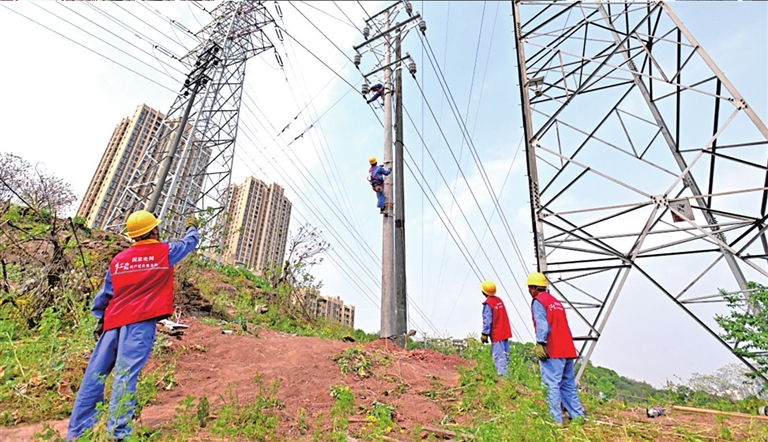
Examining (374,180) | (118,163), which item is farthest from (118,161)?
(374,180)

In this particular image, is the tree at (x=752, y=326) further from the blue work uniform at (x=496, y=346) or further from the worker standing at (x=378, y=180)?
the worker standing at (x=378, y=180)

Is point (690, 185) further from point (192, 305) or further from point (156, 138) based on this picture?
point (156, 138)

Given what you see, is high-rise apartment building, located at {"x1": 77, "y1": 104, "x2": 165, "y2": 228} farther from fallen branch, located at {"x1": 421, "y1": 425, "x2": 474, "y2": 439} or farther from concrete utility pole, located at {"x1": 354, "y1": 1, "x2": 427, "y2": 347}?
fallen branch, located at {"x1": 421, "y1": 425, "x2": 474, "y2": 439}

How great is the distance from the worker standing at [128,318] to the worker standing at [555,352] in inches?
152

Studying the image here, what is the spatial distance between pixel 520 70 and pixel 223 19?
521 inches

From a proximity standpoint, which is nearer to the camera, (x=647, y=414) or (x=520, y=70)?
(x=647, y=414)

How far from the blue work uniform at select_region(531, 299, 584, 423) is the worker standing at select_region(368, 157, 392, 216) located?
4.26 metres

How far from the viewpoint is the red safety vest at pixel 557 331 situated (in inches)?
160

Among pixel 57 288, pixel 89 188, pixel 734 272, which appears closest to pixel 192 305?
pixel 57 288

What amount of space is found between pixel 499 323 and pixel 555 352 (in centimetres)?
180


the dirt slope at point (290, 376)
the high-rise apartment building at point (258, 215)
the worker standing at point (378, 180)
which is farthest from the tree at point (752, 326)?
the high-rise apartment building at point (258, 215)

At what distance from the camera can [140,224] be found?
3.26 m

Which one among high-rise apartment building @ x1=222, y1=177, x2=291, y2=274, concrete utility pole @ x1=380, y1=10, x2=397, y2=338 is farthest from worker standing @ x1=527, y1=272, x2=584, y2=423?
high-rise apartment building @ x1=222, y1=177, x2=291, y2=274

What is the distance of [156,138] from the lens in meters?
11.9
